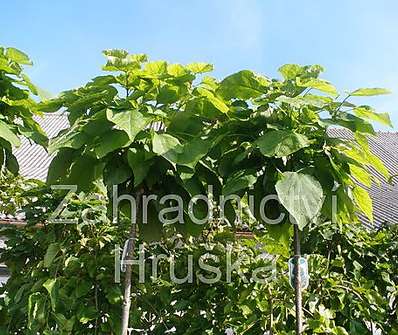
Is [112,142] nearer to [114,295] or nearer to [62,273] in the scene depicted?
[114,295]

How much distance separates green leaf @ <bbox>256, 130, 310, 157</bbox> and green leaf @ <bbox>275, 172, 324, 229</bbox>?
0.23 feet

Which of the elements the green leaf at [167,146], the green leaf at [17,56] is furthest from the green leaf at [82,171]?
the green leaf at [17,56]

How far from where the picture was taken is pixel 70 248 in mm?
2301

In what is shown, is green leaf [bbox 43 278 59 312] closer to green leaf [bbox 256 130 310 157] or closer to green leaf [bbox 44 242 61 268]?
green leaf [bbox 44 242 61 268]

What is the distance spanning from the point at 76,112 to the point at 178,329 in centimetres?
112

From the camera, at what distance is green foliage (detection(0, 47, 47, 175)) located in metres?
1.83

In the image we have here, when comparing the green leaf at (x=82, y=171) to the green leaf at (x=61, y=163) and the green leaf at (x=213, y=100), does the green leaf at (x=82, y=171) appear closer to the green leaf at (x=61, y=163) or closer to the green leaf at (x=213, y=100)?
the green leaf at (x=61, y=163)

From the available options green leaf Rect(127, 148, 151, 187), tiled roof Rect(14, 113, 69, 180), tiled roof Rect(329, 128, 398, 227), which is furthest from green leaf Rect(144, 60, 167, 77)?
tiled roof Rect(14, 113, 69, 180)

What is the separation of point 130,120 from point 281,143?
0.42m

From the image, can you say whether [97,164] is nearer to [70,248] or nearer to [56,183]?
[56,183]

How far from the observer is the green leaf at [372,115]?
156cm

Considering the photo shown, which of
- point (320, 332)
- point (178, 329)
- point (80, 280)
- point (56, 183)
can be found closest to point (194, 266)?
point (178, 329)

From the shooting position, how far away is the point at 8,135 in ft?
5.44

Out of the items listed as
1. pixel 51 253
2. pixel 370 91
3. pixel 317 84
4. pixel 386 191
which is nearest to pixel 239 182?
pixel 317 84
